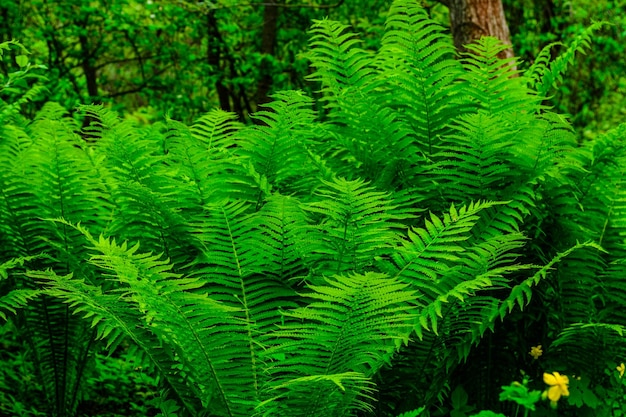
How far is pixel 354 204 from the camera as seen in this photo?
175 cm

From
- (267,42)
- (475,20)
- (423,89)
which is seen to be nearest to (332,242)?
(423,89)

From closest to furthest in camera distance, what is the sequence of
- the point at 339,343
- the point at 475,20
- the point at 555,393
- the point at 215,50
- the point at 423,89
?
1. the point at 555,393
2. the point at 339,343
3. the point at 423,89
4. the point at 475,20
5. the point at 215,50

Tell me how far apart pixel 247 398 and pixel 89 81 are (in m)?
6.08

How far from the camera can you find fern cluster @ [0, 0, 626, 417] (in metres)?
1.67

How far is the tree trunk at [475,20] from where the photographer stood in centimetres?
454

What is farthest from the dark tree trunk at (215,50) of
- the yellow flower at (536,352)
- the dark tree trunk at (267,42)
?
the yellow flower at (536,352)

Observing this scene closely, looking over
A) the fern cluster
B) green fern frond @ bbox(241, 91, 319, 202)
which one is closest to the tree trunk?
the fern cluster

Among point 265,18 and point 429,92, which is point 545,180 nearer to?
point 429,92

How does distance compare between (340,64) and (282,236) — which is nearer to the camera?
(282,236)

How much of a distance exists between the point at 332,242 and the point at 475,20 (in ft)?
10.3

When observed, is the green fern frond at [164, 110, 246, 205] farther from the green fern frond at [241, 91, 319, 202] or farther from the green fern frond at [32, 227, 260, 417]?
the green fern frond at [32, 227, 260, 417]

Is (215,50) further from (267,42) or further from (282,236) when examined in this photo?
(282,236)

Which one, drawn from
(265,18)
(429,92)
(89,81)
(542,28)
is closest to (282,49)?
(265,18)

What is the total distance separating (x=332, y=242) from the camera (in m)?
1.86
